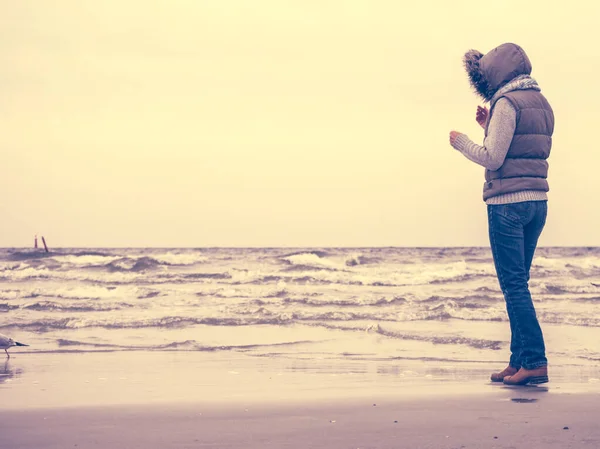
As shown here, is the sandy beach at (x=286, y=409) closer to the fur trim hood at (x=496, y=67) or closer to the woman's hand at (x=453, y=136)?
the woman's hand at (x=453, y=136)

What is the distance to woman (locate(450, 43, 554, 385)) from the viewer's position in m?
3.94

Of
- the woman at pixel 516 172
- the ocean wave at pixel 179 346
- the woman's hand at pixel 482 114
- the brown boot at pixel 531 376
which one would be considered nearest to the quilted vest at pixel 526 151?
the woman at pixel 516 172

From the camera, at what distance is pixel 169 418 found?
3.37 metres

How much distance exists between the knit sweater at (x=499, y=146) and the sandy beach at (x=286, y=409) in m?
0.93

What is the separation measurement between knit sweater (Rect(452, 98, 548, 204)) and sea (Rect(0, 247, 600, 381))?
184 centimetres

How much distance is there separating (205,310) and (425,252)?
17.1 m

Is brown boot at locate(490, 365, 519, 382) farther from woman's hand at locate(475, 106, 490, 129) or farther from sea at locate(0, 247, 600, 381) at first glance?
woman's hand at locate(475, 106, 490, 129)

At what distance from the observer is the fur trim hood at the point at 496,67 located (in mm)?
4074

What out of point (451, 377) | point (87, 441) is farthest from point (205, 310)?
point (87, 441)

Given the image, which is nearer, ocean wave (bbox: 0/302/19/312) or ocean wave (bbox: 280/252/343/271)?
ocean wave (bbox: 0/302/19/312)

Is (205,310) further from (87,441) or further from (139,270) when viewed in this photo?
(139,270)

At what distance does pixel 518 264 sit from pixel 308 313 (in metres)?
6.14

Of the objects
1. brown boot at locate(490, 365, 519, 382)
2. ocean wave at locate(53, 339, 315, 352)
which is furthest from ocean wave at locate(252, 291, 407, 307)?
brown boot at locate(490, 365, 519, 382)

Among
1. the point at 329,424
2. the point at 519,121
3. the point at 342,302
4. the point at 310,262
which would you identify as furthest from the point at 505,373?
the point at 310,262
